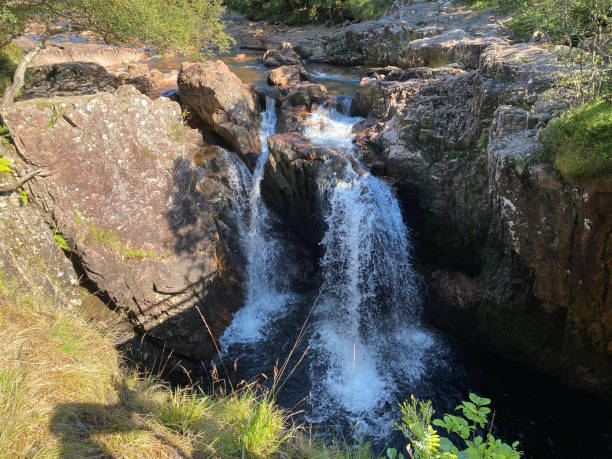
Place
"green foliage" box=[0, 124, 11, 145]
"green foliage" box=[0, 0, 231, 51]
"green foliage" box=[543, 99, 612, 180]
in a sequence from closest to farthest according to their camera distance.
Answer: "green foliage" box=[543, 99, 612, 180], "green foliage" box=[0, 124, 11, 145], "green foliage" box=[0, 0, 231, 51]

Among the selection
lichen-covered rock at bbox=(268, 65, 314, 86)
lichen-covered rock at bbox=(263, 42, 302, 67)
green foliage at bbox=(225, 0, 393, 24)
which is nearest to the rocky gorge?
lichen-covered rock at bbox=(268, 65, 314, 86)

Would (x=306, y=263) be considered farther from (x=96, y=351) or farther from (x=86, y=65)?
(x=86, y=65)

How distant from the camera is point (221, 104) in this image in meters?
8.61

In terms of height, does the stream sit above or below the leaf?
below

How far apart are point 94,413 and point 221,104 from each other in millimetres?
7367

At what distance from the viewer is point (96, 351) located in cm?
326

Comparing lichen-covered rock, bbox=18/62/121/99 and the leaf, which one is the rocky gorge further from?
the leaf

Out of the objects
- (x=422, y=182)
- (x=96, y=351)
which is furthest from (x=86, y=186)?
(x=422, y=182)

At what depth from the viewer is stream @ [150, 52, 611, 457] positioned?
548cm

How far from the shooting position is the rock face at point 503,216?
4.57 metres

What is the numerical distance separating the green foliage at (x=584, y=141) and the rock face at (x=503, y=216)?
0.65 ft

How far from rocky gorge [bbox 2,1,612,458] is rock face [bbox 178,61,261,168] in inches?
1.5

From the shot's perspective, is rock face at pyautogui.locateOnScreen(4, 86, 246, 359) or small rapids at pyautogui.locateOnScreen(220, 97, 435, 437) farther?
small rapids at pyautogui.locateOnScreen(220, 97, 435, 437)

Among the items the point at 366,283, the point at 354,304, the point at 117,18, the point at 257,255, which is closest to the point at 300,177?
the point at 257,255
